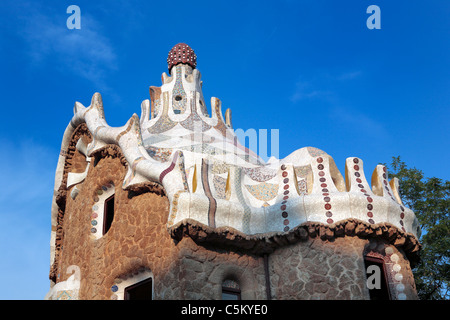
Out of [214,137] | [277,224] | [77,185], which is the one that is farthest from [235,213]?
[77,185]

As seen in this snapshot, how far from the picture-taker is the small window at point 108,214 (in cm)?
911

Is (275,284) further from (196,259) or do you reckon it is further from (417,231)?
(417,231)

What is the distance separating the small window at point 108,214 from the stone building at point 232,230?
16 millimetres

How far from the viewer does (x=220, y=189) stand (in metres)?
8.14

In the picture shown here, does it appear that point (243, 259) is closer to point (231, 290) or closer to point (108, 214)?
point (231, 290)

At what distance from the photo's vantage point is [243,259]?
7480mm

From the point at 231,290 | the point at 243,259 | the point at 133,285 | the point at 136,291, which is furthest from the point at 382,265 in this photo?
the point at 136,291

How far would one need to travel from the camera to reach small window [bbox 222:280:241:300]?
23.9 feet

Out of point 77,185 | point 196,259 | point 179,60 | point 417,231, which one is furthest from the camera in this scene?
point 179,60

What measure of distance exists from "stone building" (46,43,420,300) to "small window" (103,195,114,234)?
16mm

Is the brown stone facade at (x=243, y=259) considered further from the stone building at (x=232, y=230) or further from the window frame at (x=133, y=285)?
the window frame at (x=133, y=285)

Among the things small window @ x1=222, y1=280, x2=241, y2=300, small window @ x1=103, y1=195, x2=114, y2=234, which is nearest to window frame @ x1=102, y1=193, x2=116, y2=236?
small window @ x1=103, y1=195, x2=114, y2=234

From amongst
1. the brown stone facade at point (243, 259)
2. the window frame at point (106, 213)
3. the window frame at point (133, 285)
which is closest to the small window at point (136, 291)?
the window frame at point (133, 285)
